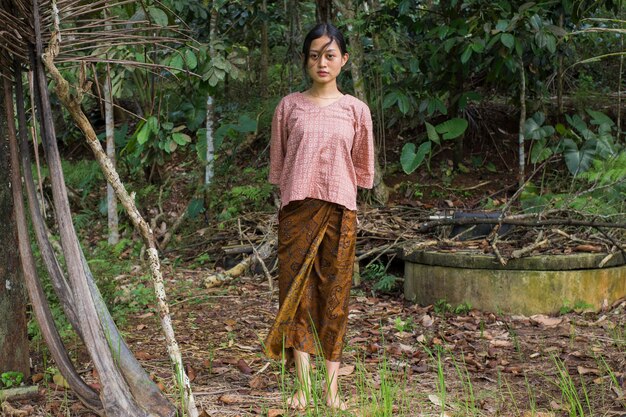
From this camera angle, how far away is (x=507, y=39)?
20.8 ft

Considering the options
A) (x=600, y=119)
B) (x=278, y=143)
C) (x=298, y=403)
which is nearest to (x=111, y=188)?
(x=278, y=143)

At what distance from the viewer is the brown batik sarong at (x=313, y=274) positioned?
3.40m

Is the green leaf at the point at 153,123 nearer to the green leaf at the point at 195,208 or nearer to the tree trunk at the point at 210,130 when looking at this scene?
the tree trunk at the point at 210,130

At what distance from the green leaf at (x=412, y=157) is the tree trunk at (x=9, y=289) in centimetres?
459

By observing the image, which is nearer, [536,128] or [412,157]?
[412,157]

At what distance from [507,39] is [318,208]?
3.57m

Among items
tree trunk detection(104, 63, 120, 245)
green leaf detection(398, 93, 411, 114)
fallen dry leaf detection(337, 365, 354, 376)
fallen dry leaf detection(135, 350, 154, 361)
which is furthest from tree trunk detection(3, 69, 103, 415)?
green leaf detection(398, 93, 411, 114)

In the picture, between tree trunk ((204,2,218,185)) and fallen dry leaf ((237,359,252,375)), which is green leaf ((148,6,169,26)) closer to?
tree trunk ((204,2,218,185))

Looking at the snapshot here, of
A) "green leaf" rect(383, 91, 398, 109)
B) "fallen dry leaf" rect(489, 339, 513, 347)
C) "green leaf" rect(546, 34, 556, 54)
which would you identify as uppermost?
"green leaf" rect(546, 34, 556, 54)

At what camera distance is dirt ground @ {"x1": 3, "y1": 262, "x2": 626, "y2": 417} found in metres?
3.36

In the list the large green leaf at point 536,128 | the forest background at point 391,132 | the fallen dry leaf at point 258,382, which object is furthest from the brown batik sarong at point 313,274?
the large green leaf at point 536,128

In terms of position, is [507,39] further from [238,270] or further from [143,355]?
[143,355]

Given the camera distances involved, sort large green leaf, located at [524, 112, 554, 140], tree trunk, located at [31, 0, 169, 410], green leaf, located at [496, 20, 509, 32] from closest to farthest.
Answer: tree trunk, located at [31, 0, 169, 410] < green leaf, located at [496, 20, 509, 32] < large green leaf, located at [524, 112, 554, 140]

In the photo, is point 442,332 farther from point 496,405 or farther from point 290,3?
point 290,3
